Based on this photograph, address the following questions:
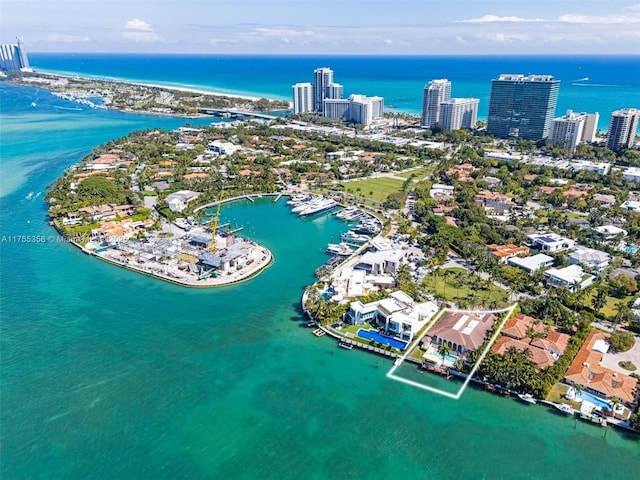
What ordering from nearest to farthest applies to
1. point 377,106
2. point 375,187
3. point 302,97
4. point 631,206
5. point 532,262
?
point 532,262 → point 631,206 → point 375,187 → point 377,106 → point 302,97

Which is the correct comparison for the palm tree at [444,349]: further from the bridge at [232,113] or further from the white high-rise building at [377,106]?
the bridge at [232,113]

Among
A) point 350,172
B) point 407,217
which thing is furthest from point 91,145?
point 407,217

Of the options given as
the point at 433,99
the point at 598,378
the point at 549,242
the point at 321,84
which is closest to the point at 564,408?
the point at 598,378

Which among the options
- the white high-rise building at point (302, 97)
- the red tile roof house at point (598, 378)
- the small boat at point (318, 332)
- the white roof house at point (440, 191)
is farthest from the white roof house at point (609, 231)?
the white high-rise building at point (302, 97)

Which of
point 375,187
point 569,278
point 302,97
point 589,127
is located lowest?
point 375,187

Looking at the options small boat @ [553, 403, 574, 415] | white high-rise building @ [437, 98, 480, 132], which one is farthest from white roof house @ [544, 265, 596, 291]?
white high-rise building @ [437, 98, 480, 132]

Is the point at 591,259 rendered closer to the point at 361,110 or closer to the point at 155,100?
the point at 361,110

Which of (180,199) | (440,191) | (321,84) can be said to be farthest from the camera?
(321,84)
